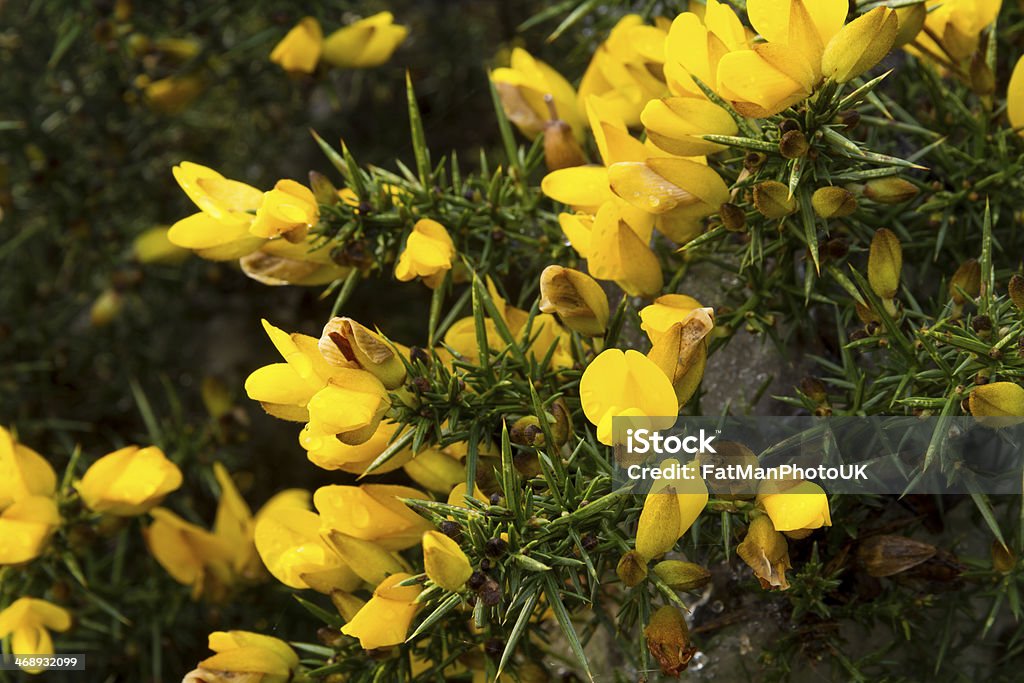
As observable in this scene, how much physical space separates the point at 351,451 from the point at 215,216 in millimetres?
226

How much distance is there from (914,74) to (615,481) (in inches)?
22.3

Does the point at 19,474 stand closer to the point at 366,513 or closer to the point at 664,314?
the point at 366,513

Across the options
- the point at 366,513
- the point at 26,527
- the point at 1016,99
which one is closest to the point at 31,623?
the point at 26,527

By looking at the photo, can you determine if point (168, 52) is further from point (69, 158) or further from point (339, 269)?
point (339, 269)

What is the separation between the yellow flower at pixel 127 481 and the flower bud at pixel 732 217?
0.54 m

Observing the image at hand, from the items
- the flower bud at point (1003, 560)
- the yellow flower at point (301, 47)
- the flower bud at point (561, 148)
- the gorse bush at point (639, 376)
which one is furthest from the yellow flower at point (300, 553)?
the yellow flower at point (301, 47)

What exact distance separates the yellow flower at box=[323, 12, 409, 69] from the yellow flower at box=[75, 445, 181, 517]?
0.50 m

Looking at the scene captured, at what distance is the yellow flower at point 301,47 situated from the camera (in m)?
1.10

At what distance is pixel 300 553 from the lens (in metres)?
0.74

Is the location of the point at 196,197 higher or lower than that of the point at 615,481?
higher

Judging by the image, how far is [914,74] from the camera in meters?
0.94

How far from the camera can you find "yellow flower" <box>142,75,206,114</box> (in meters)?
1.29

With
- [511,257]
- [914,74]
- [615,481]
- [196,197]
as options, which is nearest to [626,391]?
[615,481]

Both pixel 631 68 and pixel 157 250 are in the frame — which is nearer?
pixel 631 68
